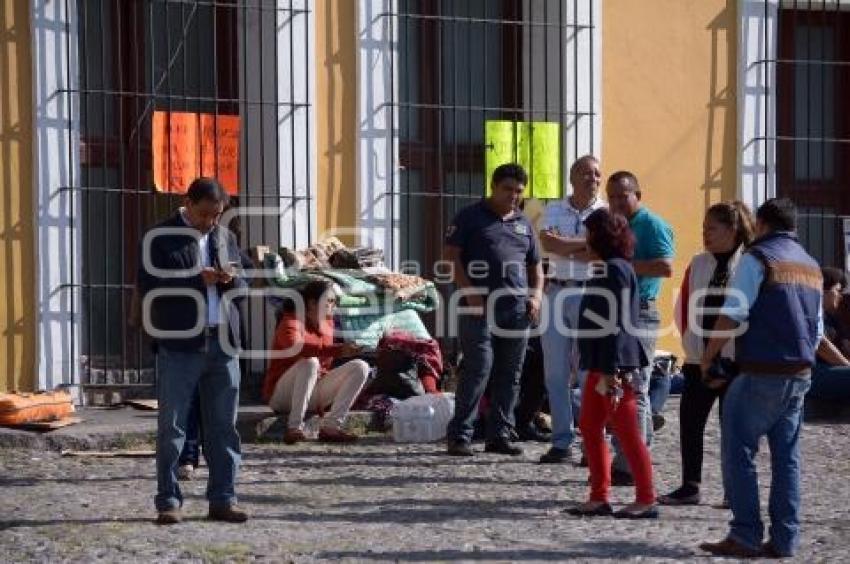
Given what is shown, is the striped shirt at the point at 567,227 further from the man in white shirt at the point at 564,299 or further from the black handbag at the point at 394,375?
the black handbag at the point at 394,375

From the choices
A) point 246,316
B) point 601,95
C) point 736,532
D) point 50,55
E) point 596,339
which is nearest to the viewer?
point 736,532

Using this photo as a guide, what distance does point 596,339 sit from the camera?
8898 mm

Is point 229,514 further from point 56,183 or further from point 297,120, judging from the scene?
point 297,120

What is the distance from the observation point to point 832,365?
1240cm

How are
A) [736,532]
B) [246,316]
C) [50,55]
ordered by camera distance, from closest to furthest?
[736,532] → [50,55] → [246,316]

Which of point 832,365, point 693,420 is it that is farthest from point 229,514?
point 832,365

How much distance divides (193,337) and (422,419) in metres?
3.32

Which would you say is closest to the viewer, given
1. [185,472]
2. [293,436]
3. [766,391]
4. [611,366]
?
[766,391]

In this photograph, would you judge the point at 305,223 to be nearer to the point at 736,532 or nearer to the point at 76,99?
the point at 76,99

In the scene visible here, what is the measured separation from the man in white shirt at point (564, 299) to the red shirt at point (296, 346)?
5.50 ft

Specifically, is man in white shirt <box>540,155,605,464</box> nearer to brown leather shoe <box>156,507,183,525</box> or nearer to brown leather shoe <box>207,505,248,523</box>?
brown leather shoe <box>207,505,248,523</box>

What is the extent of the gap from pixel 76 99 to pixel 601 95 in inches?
157

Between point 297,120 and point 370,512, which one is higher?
point 297,120

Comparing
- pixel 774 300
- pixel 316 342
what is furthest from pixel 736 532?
pixel 316 342
